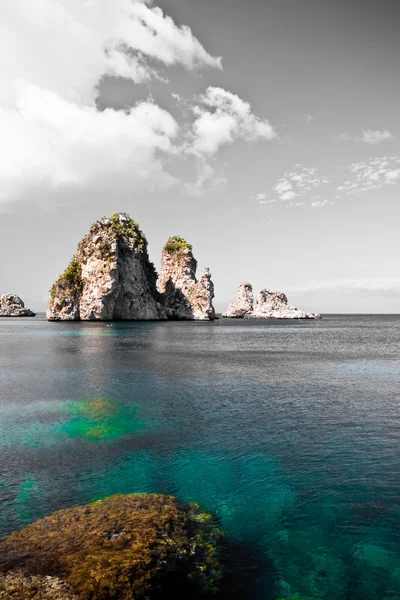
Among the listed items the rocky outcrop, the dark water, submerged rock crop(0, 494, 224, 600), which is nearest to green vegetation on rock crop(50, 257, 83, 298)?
the rocky outcrop

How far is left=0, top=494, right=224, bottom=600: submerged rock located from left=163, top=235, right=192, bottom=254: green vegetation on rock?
16439 cm

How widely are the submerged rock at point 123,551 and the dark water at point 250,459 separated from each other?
3.75 ft

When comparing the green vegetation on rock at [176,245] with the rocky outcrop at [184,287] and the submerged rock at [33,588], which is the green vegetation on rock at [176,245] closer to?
the rocky outcrop at [184,287]

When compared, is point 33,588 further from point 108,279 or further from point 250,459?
point 108,279

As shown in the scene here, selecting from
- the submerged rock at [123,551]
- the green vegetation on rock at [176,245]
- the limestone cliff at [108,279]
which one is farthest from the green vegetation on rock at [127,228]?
the submerged rock at [123,551]

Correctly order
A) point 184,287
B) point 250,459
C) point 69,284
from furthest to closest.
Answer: point 184,287
point 69,284
point 250,459

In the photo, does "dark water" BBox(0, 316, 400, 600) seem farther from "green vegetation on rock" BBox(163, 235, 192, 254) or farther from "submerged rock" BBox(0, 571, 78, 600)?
"green vegetation on rock" BBox(163, 235, 192, 254)

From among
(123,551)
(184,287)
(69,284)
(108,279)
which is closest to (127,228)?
(108,279)

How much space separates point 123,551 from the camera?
365 inches

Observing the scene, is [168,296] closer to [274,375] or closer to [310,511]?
[274,375]

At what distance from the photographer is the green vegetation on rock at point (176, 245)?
174125 millimetres

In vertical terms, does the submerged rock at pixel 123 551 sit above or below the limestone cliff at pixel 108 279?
below

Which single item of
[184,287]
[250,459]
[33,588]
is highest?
[184,287]

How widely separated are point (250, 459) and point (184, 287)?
15365cm
